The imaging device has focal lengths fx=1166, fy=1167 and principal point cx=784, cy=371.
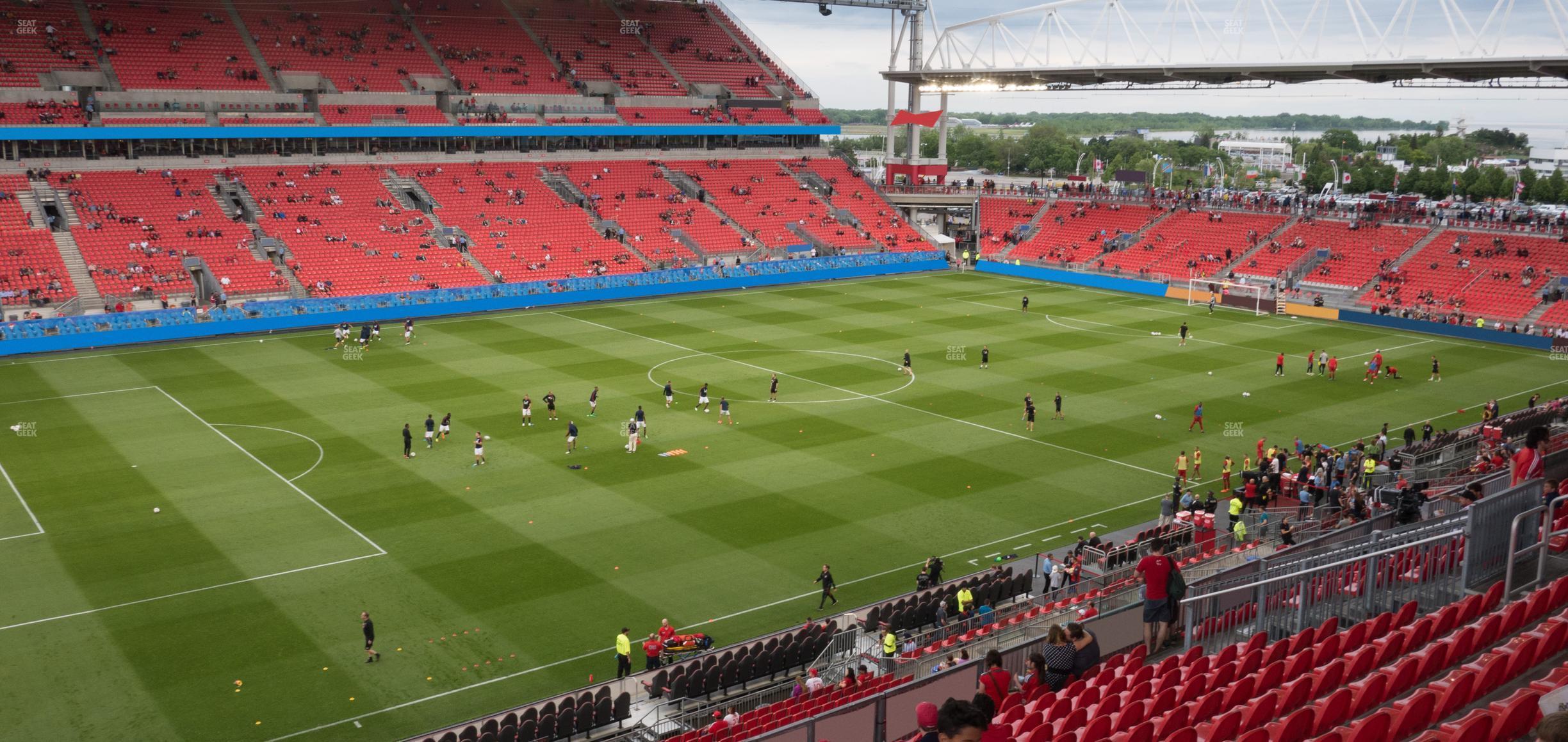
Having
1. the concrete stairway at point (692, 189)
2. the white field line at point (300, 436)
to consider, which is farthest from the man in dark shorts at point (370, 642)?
the concrete stairway at point (692, 189)

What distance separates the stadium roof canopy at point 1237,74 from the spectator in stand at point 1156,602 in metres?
52.2

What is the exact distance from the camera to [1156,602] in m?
15.1

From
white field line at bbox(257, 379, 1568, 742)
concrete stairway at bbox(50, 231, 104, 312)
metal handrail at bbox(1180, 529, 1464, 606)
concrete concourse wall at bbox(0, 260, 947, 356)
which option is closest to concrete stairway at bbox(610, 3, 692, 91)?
concrete concourse wall at bbox(0, 260, 947, 356)

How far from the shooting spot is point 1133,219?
262ft

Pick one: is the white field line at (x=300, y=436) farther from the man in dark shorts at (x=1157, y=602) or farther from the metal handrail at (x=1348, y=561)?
the metal handrail at (x=1348, y=561)

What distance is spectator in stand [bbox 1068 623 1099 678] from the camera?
12.8 meters

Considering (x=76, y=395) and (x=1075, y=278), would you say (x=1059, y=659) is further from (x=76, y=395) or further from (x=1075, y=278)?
(x=1075, y=278)

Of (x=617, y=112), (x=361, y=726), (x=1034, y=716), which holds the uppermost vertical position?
(x=617, y=112)

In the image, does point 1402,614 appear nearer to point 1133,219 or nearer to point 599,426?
point 599,426

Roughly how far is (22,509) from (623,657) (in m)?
17.7

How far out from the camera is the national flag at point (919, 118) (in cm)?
8638

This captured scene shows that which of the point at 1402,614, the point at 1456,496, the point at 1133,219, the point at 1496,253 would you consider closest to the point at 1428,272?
the point at 1496,253

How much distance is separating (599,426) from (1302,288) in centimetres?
4537

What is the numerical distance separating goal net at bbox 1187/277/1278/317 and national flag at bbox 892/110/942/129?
26.9 metres
